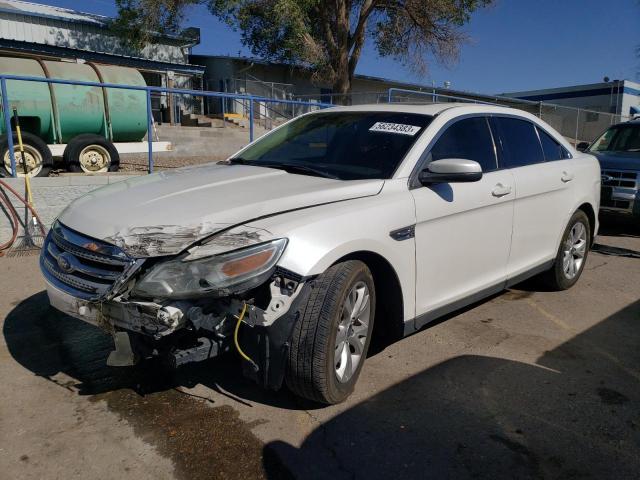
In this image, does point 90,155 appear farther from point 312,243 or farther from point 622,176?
point 622,176

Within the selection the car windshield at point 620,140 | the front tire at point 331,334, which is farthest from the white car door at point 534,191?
the car windshield at point 620,140

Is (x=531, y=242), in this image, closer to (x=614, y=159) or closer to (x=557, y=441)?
(x=557, y=441)

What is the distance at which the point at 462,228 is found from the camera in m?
3.72

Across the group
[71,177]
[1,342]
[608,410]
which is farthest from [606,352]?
[71,177]

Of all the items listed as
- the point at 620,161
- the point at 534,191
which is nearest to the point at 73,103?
the point at 534,191

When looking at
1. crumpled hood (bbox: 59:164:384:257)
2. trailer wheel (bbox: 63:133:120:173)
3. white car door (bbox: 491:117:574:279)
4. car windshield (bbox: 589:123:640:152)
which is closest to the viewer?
crumpled hood (bbox: 59:164:384:257)

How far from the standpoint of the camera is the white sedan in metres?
2.65

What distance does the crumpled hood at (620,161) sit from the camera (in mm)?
7887

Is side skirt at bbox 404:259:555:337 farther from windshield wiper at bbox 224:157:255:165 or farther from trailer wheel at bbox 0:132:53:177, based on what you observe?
trailer wheel at bbox 0:132:53:177

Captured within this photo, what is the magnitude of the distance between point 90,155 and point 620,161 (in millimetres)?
8798

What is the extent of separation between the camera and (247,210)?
287cm

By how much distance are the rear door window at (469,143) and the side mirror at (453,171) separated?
0.25 meters

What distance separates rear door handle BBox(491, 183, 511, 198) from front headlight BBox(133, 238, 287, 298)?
203 cm

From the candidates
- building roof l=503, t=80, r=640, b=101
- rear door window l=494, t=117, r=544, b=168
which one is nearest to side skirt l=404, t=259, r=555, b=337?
rear door window l=494, t=117, r=544, b=168
